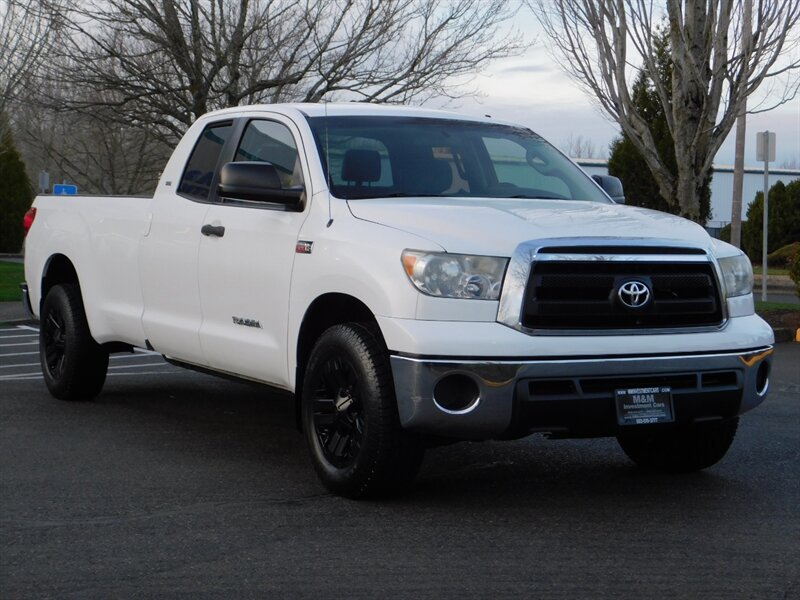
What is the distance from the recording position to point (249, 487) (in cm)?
641

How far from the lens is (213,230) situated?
716cm

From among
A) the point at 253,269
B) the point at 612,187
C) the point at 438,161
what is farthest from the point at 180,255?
the point at 612,187

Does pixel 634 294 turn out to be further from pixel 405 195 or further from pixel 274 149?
pixel 274 149

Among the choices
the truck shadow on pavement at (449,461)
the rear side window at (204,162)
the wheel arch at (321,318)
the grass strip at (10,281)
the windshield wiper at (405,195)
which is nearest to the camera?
the wheel arch at (321,318)

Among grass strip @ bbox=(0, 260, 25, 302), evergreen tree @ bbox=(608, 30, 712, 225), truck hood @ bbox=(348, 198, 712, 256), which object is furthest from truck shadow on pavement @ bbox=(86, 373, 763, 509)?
evergreen tree @ bbox=(608, 30, 712, 225)

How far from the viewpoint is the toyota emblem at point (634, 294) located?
5.75 metres

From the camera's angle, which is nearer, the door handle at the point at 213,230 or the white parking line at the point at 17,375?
the door handle at the point at 213,230

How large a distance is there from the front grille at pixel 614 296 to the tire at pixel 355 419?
0.73m

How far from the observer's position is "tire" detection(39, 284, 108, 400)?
8.86 m

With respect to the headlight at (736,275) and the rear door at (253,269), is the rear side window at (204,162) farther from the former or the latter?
the headlight at (736,275)

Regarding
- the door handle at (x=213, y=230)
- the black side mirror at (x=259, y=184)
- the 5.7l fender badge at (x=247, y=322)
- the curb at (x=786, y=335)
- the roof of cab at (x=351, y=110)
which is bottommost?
Result: the curb at (x=786, y=335)

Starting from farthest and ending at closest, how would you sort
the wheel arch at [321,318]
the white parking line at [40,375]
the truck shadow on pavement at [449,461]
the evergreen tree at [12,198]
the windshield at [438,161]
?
the evergreen tree at [12,198] → the white parking line at [40,375] → the windshield at [438,161] → the truck shadow on pavement at [449,461] → the wheel arch at [321,318]

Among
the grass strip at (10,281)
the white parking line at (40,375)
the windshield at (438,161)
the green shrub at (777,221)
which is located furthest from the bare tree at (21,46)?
the green shrub at (777,221)

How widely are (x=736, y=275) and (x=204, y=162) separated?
3.23m
